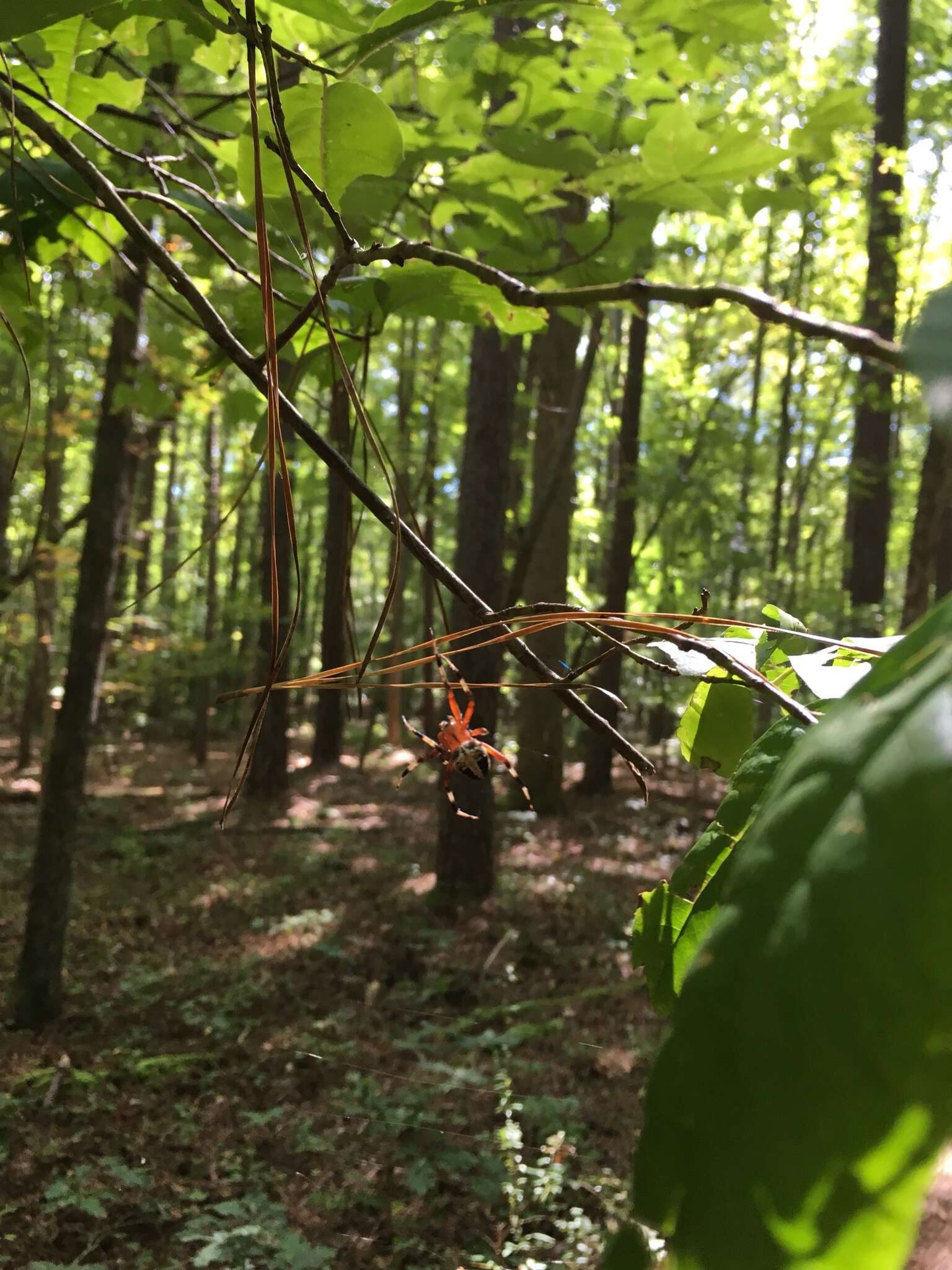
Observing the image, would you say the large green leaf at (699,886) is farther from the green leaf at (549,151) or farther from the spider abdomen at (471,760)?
the green leaf at (549,151)

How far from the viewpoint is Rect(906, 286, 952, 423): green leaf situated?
281 millimetres

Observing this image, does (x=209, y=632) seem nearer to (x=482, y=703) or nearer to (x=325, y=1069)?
(x=482, y=703)

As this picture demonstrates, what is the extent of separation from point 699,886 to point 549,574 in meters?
8.42

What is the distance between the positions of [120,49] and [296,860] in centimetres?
686

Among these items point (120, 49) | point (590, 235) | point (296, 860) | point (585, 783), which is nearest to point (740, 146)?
point (590, 235)

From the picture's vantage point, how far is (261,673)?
10156 millimetres

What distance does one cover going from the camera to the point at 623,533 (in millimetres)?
10578

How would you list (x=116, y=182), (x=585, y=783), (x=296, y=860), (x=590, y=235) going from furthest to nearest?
1. (x=585, y=783)
2. (x=296, y=860)
3. (x=116, y=182)
4. (x=590, y=235)

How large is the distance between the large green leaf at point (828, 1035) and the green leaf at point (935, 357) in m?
0.08

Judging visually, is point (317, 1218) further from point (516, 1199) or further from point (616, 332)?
point (616, 332)

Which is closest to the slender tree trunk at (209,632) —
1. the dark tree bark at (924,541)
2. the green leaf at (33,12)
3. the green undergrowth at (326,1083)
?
the green undergrowth at (326,1083)

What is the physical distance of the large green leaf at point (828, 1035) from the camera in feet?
0.77

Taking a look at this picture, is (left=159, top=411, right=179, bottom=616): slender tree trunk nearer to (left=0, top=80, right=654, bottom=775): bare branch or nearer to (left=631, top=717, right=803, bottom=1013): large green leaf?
(left=0, top=80, right=654, bottom=775): bare branch

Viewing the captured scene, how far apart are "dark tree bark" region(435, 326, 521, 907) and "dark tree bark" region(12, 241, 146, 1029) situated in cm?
271
